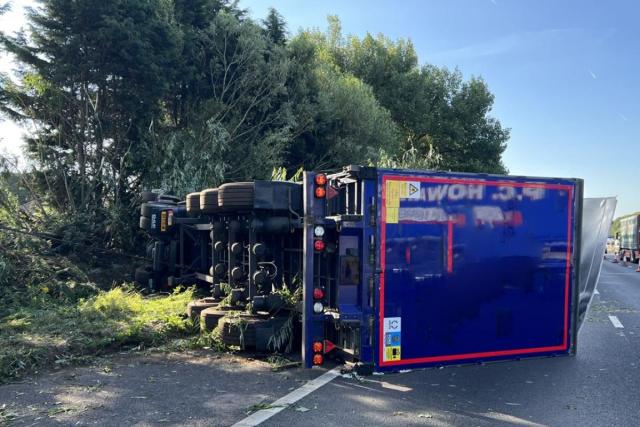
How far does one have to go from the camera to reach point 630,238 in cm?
3616

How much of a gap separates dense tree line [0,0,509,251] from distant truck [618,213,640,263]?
59.3 ft

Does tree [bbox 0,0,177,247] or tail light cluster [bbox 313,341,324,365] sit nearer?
tail light cluster [bbox 313,341,324,365]

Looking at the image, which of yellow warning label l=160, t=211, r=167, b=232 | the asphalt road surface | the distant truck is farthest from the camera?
the distant truck

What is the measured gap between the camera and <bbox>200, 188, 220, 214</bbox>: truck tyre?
7453mm

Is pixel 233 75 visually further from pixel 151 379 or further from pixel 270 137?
pixel 151 379

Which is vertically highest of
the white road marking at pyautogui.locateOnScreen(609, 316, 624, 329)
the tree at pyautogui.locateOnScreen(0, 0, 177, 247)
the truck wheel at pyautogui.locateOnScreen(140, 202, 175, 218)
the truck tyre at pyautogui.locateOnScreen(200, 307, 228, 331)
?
the tree at pyautogui.locateOnScreen(0, 0, 177, 247)

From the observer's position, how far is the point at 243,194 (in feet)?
22.5

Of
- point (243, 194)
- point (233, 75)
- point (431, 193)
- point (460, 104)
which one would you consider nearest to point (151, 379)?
point (243, 194)

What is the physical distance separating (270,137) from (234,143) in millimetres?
1317

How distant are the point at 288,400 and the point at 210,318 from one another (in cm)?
248

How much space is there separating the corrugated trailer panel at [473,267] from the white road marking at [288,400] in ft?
1.94

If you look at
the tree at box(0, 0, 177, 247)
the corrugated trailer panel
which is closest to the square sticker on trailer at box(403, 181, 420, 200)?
the corrugated trailer panel

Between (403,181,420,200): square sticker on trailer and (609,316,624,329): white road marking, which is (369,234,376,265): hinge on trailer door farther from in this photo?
(609,316,624,329): white road marking

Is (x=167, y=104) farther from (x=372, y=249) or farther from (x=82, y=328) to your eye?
(x=372, y=249)
